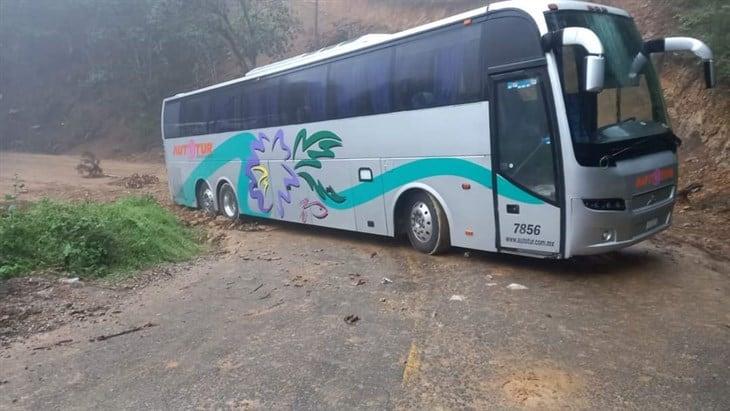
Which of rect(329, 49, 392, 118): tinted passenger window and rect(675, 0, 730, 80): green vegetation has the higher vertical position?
rect(675, 0, 730, 80): green vegetation

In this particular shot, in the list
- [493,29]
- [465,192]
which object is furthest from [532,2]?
[465,192]

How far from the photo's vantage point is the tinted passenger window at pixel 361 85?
864 cm

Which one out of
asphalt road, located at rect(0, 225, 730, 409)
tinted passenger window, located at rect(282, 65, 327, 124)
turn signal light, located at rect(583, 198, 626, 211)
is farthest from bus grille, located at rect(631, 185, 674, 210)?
tinted passenger window, located at rect(282, 65, 327, 124)

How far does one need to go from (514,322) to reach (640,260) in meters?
2.92

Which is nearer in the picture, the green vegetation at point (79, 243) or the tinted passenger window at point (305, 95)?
the green vegetation at point (79, 243)

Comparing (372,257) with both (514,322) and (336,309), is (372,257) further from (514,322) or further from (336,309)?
(514,322)

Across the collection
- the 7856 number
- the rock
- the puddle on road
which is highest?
the 7856 number

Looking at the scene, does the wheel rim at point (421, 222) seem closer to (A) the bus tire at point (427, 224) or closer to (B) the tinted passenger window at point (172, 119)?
(A) the bus tire at point (427, 224)

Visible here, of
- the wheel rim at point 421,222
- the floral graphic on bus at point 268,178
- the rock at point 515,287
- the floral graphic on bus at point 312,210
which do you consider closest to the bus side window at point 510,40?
the wheel rim at point 421,222

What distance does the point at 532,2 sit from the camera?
6562 mm

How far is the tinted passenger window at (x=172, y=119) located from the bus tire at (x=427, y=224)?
841 centimetres

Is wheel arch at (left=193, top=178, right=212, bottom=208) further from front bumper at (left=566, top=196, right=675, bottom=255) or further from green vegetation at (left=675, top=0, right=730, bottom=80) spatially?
green vegetation at (left=675, top=0, right=730, bottom=80)

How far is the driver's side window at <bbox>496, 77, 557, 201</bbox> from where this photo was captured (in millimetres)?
6480

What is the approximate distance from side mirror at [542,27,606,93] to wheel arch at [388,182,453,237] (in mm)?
2428
